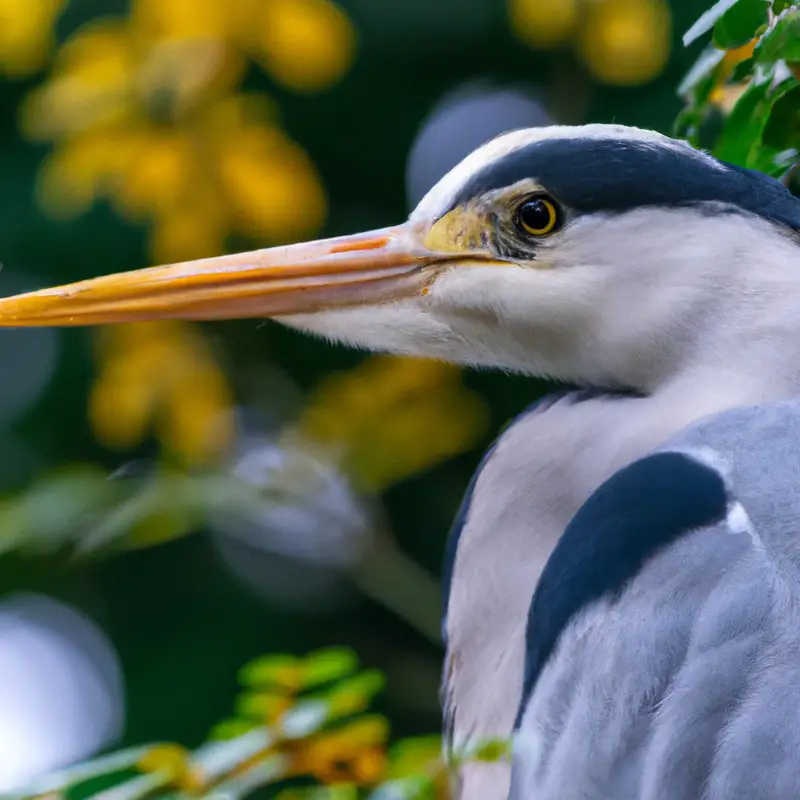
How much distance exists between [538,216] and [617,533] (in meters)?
0.40

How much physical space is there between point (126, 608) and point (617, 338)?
1.86 metres

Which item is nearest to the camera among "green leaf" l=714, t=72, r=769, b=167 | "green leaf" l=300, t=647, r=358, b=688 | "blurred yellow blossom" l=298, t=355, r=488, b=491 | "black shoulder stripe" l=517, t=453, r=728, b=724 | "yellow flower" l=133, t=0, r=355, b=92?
"green leaf" l=300, t=647, r=358, b=688

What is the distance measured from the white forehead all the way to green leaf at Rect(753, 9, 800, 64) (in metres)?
0.19

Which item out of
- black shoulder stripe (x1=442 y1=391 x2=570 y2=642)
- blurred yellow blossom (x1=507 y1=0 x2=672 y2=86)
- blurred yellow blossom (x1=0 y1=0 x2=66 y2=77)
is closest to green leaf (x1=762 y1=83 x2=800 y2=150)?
black shoulder stripe (x1=442 y1=391 x2=570 y2=642)

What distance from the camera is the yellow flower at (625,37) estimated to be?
1935 millimetres

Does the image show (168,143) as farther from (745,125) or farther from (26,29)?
(745,125)

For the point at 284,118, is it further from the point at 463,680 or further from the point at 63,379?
the point at 463,680

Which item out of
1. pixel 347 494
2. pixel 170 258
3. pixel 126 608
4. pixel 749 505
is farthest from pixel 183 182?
pixel 126 608

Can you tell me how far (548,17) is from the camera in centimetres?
194

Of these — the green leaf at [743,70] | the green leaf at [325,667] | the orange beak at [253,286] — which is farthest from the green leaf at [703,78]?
the green leaf at [325,667]

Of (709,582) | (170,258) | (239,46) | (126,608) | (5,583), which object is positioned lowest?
(126,608)

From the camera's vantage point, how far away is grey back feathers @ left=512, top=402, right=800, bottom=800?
98 centimetres

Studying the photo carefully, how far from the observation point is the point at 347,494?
1919mm

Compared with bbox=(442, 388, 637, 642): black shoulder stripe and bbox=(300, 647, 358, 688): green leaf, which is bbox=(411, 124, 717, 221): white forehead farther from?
bbox=(300, 647, 358, 688): green leaf
